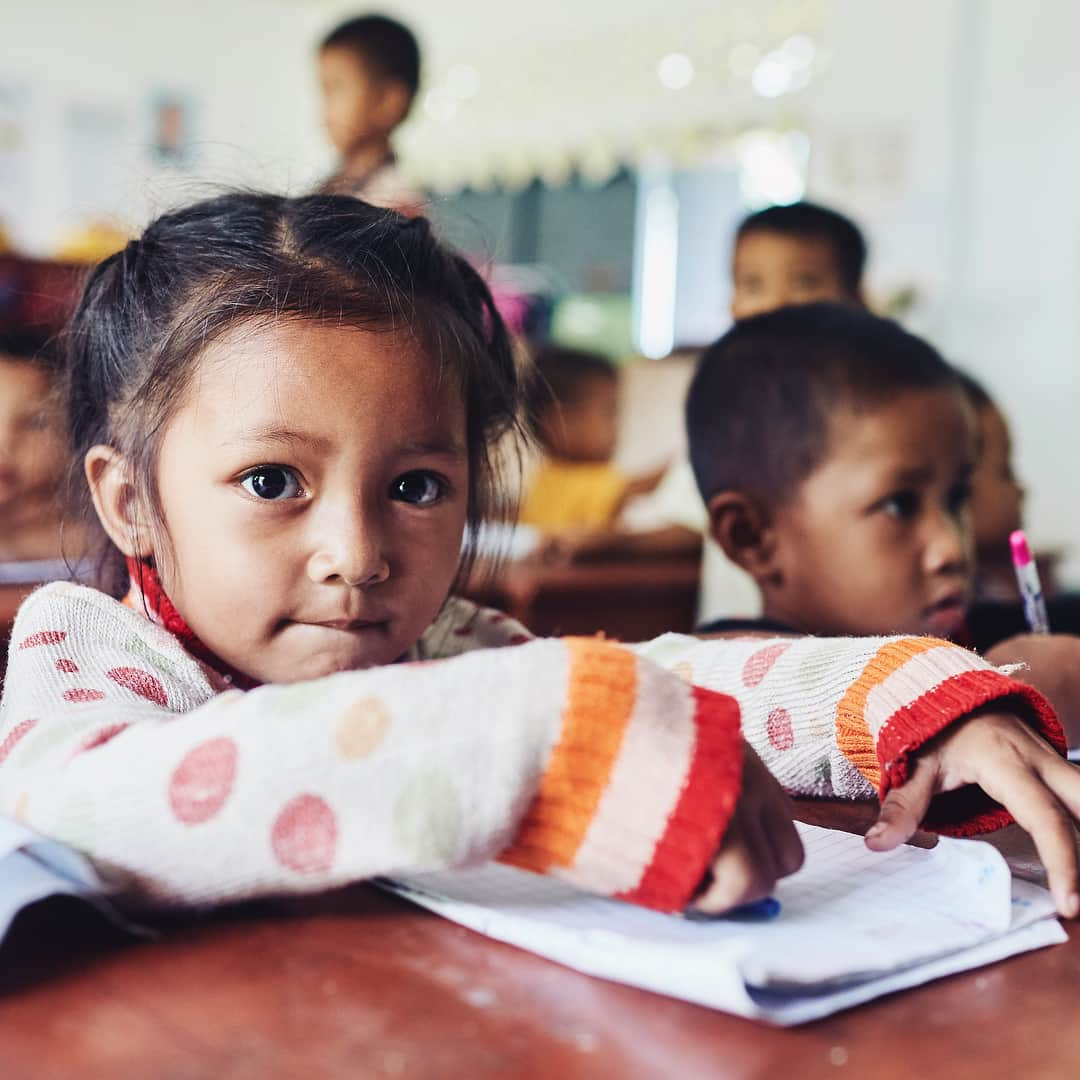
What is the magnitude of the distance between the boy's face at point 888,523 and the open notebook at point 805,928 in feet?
1.99

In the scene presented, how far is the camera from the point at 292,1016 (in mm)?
335

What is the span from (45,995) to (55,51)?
6.80 m

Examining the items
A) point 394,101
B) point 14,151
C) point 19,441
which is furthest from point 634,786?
point 14,151

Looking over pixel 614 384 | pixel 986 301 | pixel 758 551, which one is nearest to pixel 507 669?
pixel 758 551

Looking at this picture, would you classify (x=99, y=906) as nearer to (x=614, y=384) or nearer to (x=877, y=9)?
(x=614, y=384)

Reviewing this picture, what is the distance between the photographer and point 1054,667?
76 centimetres

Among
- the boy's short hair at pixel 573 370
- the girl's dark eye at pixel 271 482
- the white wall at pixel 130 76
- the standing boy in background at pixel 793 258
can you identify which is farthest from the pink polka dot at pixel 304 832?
the white wall at pixel 130 76

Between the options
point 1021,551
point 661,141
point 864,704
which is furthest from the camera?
point 661,141

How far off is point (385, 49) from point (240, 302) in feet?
6.36

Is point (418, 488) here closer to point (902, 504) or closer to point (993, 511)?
point (902, 504)

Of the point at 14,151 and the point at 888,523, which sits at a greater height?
the point at 14,151

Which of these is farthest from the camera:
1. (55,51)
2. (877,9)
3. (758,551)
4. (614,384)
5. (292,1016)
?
(55,51)

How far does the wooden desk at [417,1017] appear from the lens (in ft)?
1.02

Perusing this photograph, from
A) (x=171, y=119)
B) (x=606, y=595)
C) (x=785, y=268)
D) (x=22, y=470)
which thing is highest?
(x=171, y=119)
